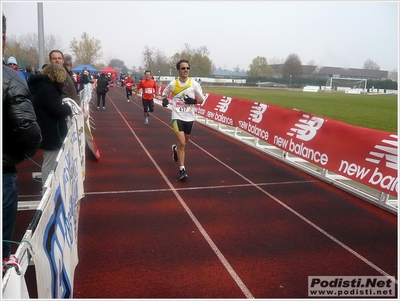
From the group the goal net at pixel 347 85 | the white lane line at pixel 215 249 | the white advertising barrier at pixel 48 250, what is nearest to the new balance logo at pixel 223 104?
the white lane line at pixel 215 249

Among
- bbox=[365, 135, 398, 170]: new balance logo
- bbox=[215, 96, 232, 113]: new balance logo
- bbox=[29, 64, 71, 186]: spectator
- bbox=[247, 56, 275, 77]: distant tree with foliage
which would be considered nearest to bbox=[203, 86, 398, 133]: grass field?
bbox=[215, 96, 232, 113]: new balance logo

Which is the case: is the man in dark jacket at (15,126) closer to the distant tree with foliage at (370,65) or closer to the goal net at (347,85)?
the goal net at (347,85)

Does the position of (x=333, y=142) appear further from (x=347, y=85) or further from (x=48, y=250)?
(x=347, y=85)

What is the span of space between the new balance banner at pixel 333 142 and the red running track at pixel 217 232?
1.63 feet

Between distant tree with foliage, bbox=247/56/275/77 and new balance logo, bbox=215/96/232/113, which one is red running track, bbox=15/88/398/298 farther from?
distant tree with foliage, bbox=247/56/275/77

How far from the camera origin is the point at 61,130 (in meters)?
4.84

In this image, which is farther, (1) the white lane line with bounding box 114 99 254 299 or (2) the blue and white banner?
(1) the white lane line with bounding box 114 99 254 299

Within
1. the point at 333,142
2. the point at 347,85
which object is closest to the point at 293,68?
the point at 347,85

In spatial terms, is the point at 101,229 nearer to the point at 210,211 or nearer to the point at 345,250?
the point at 210,211

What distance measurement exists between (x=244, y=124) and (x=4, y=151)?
8697 millimetres

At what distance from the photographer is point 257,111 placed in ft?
33.0

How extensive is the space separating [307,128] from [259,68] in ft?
363

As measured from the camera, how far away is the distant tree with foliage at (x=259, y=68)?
110 meters

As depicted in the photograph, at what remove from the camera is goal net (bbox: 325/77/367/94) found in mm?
65812
